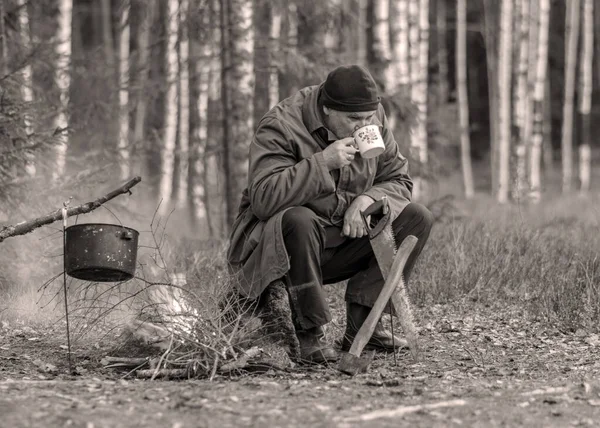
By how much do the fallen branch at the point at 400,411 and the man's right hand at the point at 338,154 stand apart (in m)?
1.48

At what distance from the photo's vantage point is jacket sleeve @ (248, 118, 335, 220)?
4.85 m

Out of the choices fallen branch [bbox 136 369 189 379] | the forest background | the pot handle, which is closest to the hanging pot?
the pot handle

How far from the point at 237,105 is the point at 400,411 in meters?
5.49

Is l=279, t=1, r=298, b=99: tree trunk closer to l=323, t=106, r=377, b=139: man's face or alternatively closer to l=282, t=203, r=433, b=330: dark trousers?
l=323, t=106, r=377, b=139: man's face

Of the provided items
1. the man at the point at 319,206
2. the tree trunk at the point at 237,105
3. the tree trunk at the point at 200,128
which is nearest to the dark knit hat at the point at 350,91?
the man at the point at 319,206

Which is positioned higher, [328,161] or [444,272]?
[328,161]

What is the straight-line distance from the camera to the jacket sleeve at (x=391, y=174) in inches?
207

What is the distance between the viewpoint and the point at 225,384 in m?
4.29

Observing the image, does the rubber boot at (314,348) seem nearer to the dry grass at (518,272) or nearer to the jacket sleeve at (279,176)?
the jacket sleeve at (279,176)

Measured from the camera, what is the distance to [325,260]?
5.13 m

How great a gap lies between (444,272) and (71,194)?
119 inches

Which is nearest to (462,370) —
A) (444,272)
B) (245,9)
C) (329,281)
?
(329,281)

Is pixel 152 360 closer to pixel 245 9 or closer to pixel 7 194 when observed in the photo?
pixel 7 194

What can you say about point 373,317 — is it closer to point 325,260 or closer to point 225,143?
point 325,260
